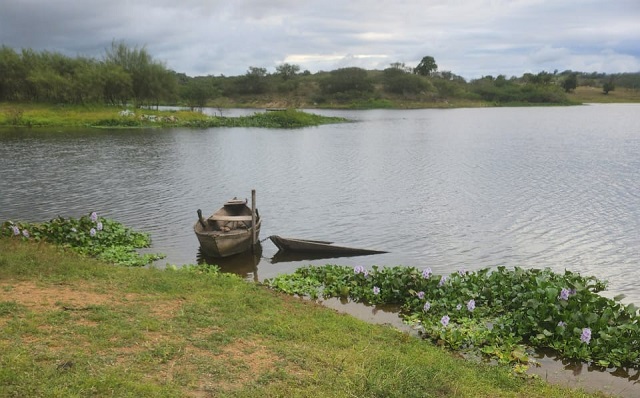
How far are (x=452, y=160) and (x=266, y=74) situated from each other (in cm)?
11850

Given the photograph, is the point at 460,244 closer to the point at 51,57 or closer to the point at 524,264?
the point at 524,264

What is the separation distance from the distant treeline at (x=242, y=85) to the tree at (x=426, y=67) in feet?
1.03

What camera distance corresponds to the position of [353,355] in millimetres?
7609

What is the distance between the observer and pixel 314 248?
1623cm

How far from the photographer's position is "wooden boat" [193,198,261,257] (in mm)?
15367

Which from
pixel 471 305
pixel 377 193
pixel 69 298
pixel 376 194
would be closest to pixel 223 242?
pixel 69 298

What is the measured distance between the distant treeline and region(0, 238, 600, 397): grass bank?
225 feet

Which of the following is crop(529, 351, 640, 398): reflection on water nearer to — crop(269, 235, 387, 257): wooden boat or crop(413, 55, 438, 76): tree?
crop(269, 235, 387, 257): wooden boat

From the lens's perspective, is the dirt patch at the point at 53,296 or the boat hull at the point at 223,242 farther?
the boat hull at the point at 223,242

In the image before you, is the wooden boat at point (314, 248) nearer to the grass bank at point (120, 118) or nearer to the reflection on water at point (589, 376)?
the reflection on water at point (589, 376)

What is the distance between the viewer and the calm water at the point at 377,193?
54.9 feet

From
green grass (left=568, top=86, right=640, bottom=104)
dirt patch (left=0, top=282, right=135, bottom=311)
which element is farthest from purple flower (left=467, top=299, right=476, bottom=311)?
green grass (left=568, top=86, right=640, bottom=104)

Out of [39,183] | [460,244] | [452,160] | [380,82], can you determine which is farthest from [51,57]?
[380,82]

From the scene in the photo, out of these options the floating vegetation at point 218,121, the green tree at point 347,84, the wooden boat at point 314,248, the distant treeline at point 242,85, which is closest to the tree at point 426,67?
the distant treeline at point 242,85
